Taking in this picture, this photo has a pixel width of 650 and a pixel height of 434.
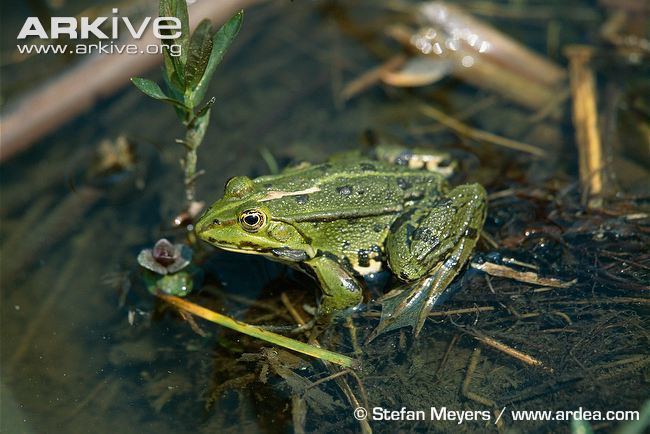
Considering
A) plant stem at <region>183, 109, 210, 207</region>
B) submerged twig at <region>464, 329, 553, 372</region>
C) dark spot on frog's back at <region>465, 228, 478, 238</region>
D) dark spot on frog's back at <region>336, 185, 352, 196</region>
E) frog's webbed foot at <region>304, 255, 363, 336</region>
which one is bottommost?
submerged twig at <region>464, 329, 553, 372</region>

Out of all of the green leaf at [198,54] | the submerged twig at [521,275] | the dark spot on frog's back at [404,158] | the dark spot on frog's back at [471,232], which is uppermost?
the green leaf at [198,54]

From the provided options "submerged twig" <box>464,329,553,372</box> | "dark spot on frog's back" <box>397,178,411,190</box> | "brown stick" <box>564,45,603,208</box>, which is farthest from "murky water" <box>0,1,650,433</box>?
"dark spot on frog's back" <box>397,178,411,190</box>

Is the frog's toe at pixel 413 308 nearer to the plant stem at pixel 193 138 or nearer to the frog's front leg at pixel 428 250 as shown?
the frog's front leg at pixel 428 250

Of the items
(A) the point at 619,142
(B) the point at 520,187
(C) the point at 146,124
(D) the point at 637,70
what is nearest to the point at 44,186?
(C) the point at 146,124

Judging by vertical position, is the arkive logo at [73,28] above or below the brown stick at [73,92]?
above

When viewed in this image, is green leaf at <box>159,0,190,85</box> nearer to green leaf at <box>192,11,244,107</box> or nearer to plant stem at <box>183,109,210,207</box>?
green leaf at <box>192,11,244,107</box>

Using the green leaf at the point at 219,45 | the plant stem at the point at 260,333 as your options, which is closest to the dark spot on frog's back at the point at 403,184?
the plant stem at the point at 260,333

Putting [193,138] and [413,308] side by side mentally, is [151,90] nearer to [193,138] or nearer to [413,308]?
[193,138]
